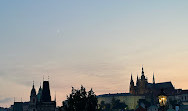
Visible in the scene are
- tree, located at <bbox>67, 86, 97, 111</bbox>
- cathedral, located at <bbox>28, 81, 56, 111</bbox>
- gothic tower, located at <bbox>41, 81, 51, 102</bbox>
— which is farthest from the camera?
gothic tower, located at <bbox>41, 81, 51, 102</bbox>

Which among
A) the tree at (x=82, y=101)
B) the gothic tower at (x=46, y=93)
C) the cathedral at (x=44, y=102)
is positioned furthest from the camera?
the gothic tower at (x=46, y=93)

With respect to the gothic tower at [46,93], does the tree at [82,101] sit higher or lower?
lower

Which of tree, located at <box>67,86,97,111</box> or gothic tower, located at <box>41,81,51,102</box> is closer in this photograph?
tree, located at <box>67,86,97,111</box>

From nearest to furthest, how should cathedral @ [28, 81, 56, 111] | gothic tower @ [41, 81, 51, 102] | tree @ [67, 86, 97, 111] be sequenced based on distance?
tree @ [67, 86, 97, 111] < cathedral @ [28, 81, 56, 111] < gothic tower @ [41, 81, 51, 102]

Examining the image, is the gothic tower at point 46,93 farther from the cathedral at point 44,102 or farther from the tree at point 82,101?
the tree at point 82,101

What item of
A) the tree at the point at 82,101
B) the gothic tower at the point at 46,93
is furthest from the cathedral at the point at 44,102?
the tree at the point at 82,101

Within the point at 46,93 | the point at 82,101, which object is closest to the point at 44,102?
the point at 46,93

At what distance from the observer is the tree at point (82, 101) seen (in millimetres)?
72994

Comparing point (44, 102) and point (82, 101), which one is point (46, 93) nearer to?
point (44, 102)

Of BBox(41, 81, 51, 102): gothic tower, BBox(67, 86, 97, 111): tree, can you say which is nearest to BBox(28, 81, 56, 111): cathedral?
BBox(41, 81, 51, 102): gothic tower

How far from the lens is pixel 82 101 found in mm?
73750

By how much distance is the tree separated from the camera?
73.0 m

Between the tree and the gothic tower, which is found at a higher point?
the gothic tower

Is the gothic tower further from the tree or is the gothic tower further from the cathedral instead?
the tree
